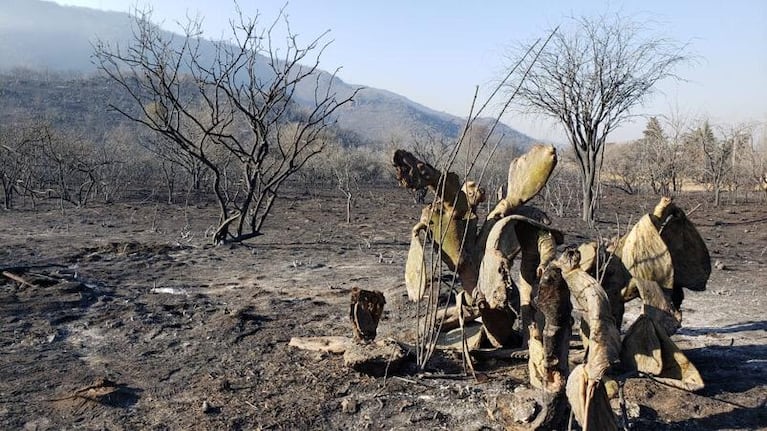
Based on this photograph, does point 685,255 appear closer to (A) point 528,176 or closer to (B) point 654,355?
(B) point 654,355

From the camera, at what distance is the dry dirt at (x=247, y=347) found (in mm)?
2832

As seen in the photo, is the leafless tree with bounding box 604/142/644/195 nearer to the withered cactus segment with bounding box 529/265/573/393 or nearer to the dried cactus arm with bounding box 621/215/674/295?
the dried cactus arm with bounding box 621/215/674/295

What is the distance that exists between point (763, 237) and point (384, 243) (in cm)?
615

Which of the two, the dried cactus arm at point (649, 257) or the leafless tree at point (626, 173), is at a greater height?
the leafless tree at point (626, 173)

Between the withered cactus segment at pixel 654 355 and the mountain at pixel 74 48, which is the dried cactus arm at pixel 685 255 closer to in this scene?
the withered cactus segment at pixel 654 355

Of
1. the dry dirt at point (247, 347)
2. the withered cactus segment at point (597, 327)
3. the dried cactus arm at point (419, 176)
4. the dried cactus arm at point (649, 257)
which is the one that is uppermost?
the dried cactus arm at point (419, 176)

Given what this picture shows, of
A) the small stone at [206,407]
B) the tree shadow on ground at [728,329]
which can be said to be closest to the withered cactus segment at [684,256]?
the tree shadow on ground at [728,329]

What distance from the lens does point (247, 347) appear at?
12.7ft

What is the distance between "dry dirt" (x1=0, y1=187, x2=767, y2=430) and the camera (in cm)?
283

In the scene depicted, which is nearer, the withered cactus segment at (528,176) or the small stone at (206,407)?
the small stone at (206,407)

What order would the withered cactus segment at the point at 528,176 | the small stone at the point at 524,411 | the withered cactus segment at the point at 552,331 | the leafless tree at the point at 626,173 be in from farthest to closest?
the leafless tree at the point at 626,173 → the withered cactus segment at the point at 528,176 → the small stone at the point at 524,411 → the withered cactus segment at the point at 552,331

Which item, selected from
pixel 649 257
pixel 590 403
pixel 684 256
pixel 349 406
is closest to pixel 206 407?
pixel 349 406

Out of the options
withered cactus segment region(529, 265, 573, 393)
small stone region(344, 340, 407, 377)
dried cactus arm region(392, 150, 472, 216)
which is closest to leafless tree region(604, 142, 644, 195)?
dried cactus arm region(392, 150, 472, 216)

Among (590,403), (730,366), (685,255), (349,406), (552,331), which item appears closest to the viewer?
(590,403)
